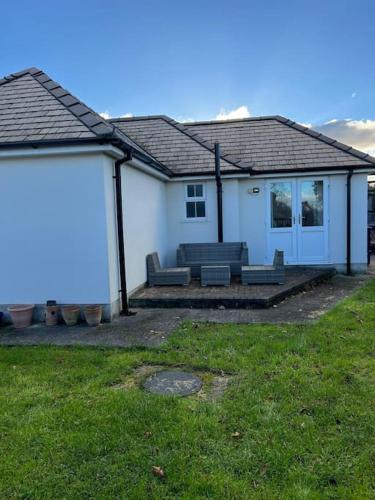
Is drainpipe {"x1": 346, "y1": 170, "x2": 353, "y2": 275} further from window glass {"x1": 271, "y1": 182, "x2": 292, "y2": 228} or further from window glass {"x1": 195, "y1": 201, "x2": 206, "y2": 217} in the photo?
window glass {"x1": 195, "y1": 201, "x2": 206, "y2": 217}

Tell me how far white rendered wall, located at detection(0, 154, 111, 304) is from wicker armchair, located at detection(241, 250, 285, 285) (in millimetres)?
3631

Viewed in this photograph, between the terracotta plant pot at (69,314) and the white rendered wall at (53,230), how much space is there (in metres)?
0.24

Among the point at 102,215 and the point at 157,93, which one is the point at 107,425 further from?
the point at 157,93

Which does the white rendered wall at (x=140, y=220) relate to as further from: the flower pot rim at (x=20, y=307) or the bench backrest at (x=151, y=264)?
the flower pot rim at (x=20, y=307)

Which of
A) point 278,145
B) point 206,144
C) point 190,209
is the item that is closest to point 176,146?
point 206,144

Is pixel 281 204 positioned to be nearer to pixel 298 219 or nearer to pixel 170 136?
pixel 298 219

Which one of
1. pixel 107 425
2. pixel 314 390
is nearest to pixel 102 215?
pixel 107 425

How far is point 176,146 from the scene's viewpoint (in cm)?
1159

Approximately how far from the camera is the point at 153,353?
495cm

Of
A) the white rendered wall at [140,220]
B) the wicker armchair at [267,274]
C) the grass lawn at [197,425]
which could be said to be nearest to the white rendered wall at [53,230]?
the white rendered wall at [140,220]

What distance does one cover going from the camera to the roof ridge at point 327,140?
414 inches

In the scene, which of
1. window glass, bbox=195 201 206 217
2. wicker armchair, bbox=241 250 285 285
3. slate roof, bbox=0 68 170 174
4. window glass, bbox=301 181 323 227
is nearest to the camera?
slate roof, bbox=0 68 170 174

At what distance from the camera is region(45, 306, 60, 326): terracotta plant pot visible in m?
6.55

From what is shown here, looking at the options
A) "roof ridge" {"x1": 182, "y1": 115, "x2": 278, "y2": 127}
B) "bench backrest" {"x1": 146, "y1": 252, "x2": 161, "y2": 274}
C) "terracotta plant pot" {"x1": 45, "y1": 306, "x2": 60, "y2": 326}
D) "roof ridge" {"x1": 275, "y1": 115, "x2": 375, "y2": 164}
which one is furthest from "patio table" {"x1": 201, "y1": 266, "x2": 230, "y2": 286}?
"roof ridge" {"x1": 182, "y1": 115, "x2": 278, "y2": 127}
